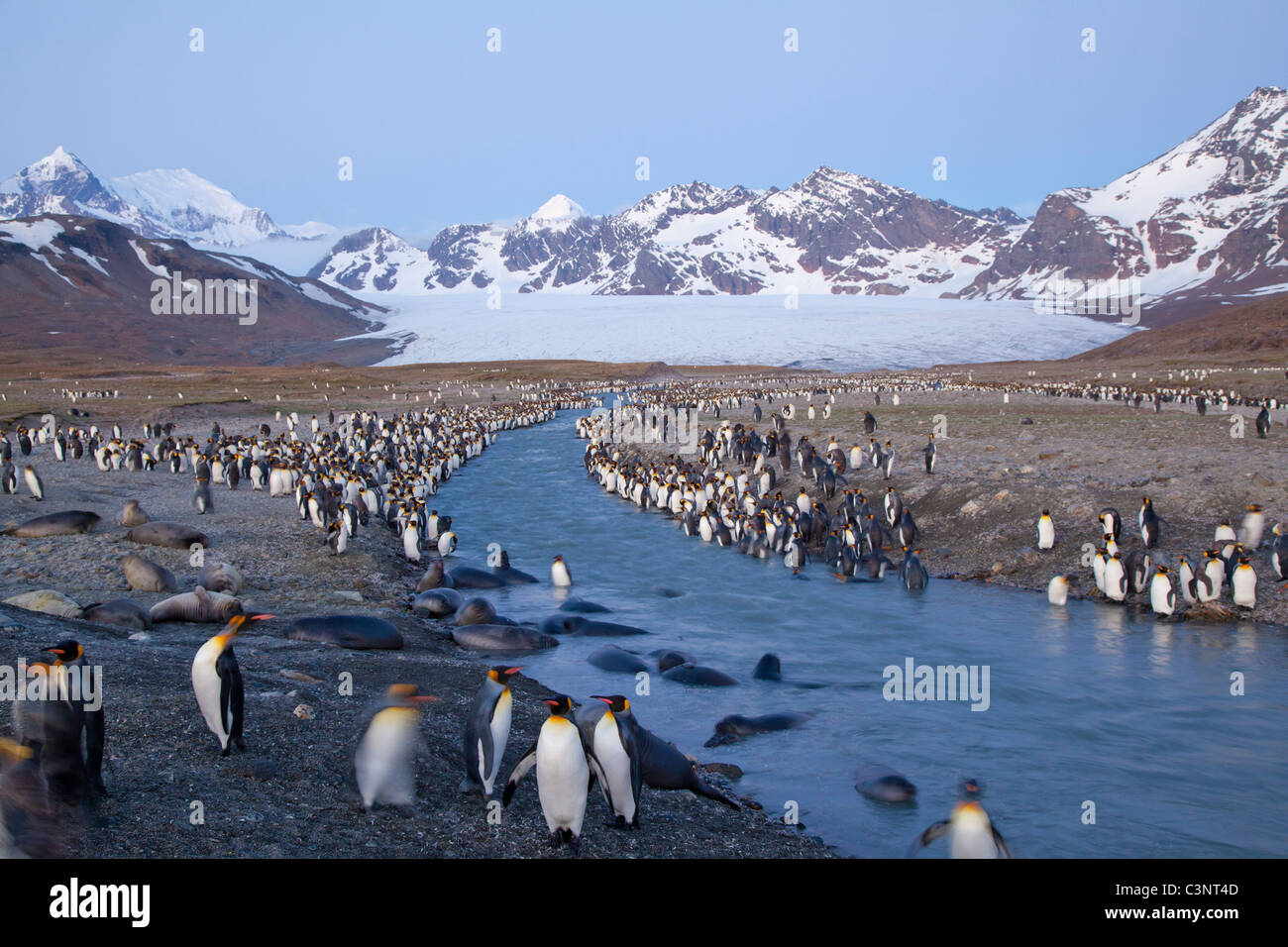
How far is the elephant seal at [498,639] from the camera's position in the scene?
9.56 metres

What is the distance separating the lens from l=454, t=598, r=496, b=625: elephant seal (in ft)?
33.5

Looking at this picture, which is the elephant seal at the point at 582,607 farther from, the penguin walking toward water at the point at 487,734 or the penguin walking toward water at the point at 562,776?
the penguin walking toward water at the point at 562,776

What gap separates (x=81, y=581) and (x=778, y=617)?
25.4 feet

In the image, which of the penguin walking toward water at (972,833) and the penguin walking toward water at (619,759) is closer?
the penguin walking toward water at (972,833)

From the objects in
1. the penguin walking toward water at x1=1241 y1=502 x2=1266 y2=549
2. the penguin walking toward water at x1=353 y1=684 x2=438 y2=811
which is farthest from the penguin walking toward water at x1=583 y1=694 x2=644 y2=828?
the penguin walking toward water at x1=1241 y1=502 x2=1266 y2=549

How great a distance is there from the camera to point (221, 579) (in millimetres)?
9922

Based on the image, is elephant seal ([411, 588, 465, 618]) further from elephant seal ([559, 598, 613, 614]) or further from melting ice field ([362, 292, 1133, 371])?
melting ice field ([362, 292, 1133, 371])

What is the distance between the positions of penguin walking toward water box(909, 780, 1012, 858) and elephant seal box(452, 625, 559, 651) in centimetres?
583

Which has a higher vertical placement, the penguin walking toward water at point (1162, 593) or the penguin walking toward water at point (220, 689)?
the penguin walking toward water at point (220, 689)

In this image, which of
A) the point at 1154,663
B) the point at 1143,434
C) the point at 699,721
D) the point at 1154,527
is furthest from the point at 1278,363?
the point at 699,721

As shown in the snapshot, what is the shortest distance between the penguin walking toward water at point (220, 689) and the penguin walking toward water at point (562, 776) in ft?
5.73

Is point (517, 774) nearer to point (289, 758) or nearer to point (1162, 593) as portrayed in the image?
point (289, 758)

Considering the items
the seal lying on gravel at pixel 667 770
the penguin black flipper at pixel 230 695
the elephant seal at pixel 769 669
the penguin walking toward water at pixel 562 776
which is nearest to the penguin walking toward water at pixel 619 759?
the penguin walking toward water at pixel 562 776
